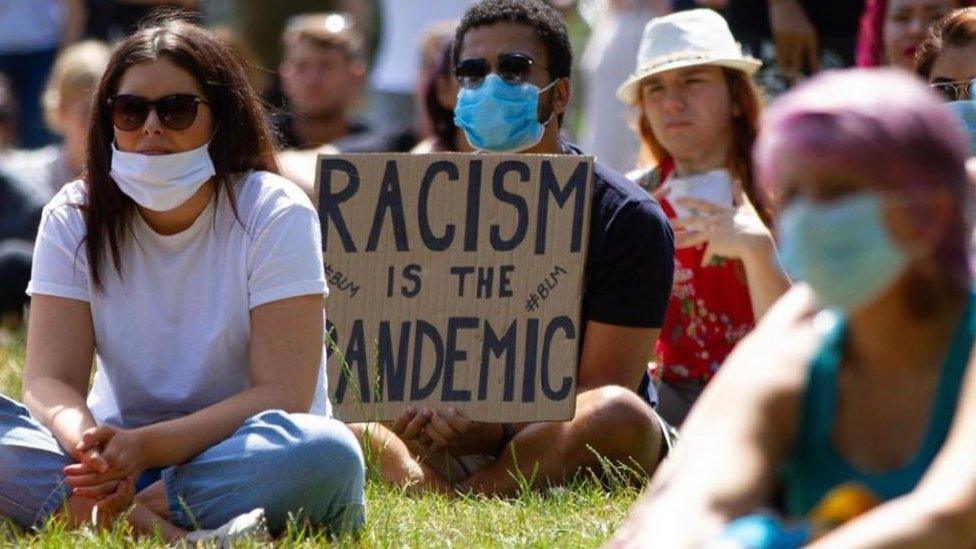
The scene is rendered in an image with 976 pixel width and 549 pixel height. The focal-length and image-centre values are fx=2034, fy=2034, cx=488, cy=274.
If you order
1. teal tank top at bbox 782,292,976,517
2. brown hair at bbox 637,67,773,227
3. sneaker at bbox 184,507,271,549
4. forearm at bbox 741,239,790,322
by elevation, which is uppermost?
teal tank top at bbox 782,292,976,517

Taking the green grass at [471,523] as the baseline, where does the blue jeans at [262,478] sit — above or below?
above

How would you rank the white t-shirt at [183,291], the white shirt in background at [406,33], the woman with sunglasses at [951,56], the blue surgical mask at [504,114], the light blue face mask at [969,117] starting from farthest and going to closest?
the white shirt in background at [406,33]
the blue surgical mask at [504,114]
the woman with sunglasses at [951,56]
the white t-shirt at [183,291]
the light blue face mask at [969,117]

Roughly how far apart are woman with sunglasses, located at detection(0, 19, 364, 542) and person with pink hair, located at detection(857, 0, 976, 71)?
265 centimetres

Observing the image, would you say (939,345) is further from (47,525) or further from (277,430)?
(47,525)

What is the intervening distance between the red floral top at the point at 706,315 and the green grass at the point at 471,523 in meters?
0.99

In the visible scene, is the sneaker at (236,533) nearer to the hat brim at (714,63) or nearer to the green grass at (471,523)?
the green grass at (471,523)

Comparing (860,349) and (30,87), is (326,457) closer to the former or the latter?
(860,349)

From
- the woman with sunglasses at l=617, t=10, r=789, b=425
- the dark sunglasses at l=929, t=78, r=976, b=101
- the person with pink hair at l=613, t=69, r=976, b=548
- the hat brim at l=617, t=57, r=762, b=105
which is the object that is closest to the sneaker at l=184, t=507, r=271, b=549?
the person with pink hair at l=613, t=69, r=976, b=548

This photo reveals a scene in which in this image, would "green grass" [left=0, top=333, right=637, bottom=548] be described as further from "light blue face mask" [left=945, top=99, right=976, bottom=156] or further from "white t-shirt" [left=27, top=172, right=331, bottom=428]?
"light blue face mask" [left=945, top=99, right=976, bottom=156]

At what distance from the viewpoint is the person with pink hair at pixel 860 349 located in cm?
286

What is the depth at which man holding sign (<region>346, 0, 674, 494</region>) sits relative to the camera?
5.61m

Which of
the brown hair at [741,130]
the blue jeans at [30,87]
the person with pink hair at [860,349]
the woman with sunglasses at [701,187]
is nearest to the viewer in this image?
the person with pink hair at [860,349]

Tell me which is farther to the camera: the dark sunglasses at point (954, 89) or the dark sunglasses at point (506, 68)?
the dark sunglasses at point (506, 68)

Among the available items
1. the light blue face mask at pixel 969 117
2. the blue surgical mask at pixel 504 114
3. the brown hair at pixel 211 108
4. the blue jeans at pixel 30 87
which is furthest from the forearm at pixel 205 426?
the blue jeans at pixel 30 87
